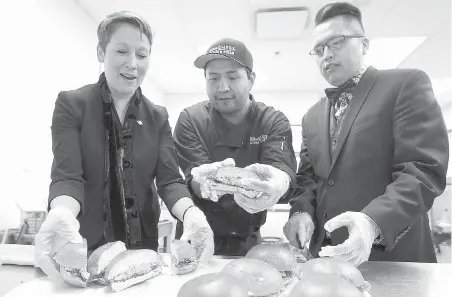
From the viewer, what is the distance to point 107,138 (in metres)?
1.47

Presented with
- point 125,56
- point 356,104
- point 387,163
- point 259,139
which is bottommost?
point 387,163

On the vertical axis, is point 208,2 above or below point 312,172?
above

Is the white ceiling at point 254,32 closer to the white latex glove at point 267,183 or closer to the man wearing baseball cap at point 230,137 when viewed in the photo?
the man wearing baseball cap at point 230,137

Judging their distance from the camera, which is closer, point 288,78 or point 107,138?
point 107,138

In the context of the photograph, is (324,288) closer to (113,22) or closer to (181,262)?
(181,262)

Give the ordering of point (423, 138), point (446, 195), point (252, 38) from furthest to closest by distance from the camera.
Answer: point (252, 38) → point (446, 195) → point (423, 138)

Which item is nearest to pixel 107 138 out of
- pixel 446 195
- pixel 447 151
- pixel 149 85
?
pixel 447 151

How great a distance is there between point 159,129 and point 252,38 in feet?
12.1

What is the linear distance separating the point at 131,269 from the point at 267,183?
59 cm

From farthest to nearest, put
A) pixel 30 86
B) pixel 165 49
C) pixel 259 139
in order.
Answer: pixel 165 49 → pixel 30 86 → pixel 259 139

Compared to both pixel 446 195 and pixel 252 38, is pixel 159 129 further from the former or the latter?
pixel 446 195

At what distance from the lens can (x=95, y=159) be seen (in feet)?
4.70

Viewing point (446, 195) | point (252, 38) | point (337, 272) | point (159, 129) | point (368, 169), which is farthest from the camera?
point (252, 38)

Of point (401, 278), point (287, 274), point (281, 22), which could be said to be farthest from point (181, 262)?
point (281, 22)
